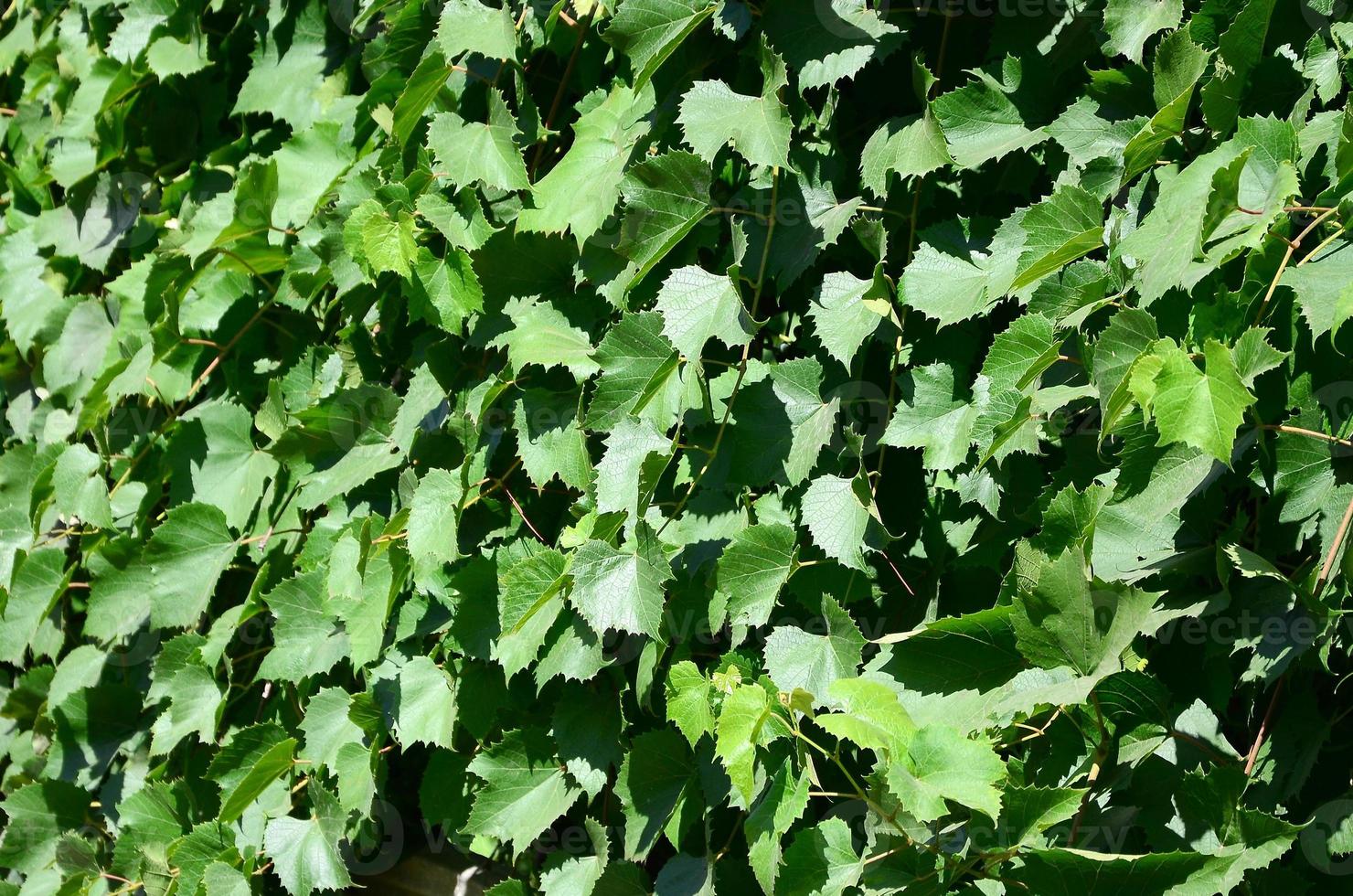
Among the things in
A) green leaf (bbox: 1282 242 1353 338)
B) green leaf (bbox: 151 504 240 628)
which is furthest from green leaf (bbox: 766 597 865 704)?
green leaf (bbox: 151 504 240 628)

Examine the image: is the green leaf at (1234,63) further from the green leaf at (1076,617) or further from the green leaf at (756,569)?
the green leaf at (756,569)

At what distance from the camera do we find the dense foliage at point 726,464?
3.93ft

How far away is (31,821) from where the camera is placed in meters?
2.70

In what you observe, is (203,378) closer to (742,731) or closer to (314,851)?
(314,851)

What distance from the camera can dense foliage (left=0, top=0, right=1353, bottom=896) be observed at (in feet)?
3.93

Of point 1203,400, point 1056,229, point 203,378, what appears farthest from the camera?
point 203,378

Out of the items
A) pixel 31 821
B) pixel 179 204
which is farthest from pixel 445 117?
pixel 31 821

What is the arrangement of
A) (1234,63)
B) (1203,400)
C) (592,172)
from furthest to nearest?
(592,172) < (1234,63) < (1203,400)

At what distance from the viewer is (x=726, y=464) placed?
164 centimetres

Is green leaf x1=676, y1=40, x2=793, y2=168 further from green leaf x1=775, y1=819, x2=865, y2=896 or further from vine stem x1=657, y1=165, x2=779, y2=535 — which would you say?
green leaf x1=775, y1=819, x2=865, y2=896

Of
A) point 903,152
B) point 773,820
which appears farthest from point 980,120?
point 773,820

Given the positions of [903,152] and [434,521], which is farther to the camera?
[434,521]

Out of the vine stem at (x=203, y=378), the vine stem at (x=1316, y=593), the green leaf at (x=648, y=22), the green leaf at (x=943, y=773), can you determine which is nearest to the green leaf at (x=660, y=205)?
the green leaf at (x=648, y=22)

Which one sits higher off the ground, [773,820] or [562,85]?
[562,85]
